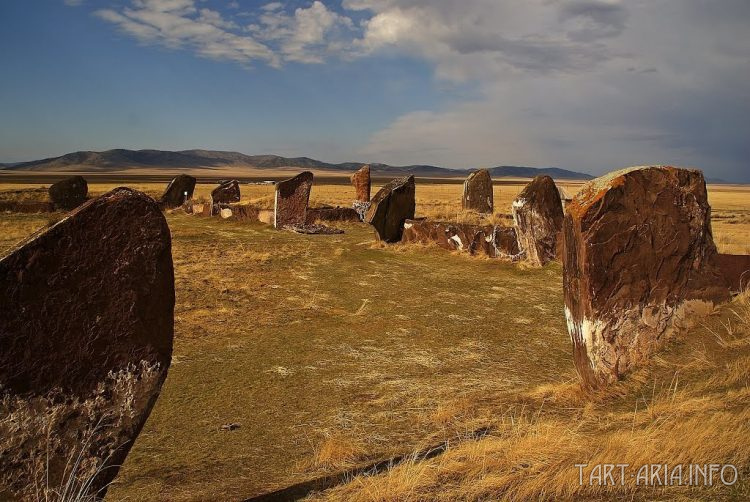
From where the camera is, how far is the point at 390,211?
1530cm

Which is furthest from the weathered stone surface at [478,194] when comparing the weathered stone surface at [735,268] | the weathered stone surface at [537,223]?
the weathered stone surface at [735,268]

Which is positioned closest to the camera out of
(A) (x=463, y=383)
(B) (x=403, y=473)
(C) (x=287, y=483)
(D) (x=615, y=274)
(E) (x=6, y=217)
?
(B) (x=403, y=473)

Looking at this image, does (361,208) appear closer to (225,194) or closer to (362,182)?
(362,182)

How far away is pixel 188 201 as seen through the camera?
82.5ft

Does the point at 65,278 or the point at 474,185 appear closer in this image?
the point at 65,278

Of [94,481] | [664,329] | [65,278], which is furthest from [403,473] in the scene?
[664,329]

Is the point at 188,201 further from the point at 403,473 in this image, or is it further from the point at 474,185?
the point at 403,473

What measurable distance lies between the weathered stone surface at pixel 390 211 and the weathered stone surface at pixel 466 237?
0.31 m

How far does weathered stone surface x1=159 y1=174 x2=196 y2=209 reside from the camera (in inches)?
1038

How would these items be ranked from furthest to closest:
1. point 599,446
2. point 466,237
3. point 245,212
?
1. point 245,212
2. point 466,237
3. point 599,446

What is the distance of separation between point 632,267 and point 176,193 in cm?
2402

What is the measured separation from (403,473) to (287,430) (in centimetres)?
182

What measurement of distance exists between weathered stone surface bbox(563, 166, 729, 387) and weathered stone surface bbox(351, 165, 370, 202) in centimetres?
1827

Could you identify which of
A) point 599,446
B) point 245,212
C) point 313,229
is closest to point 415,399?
point 599,446
